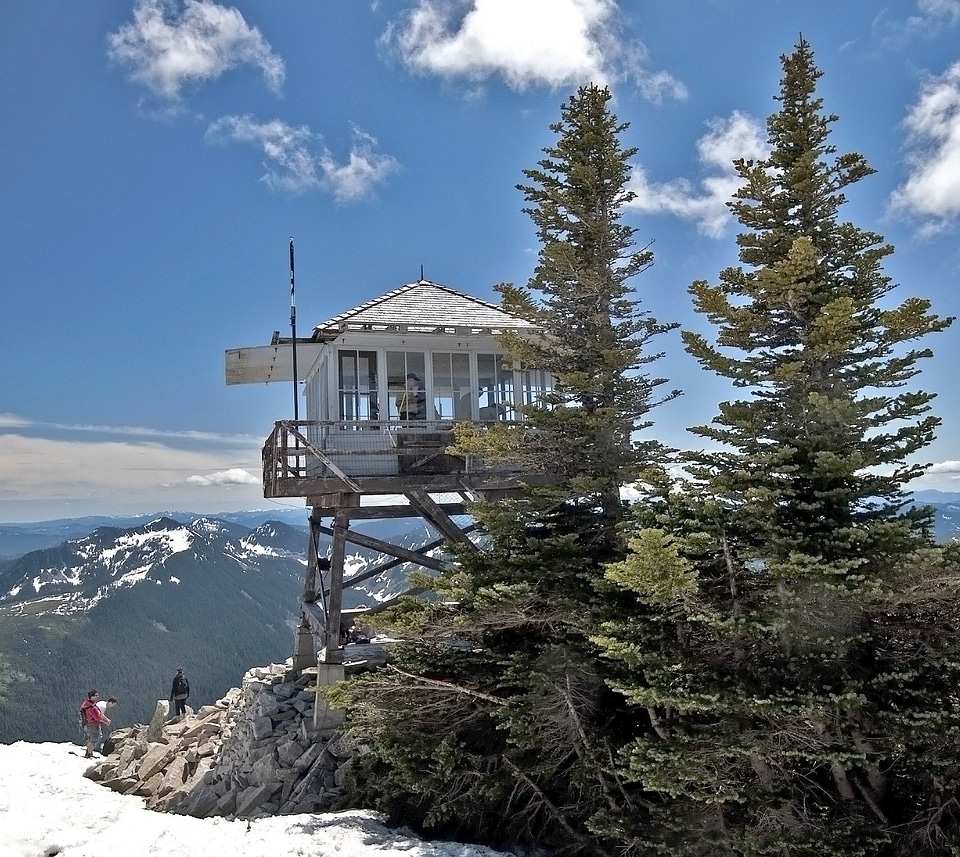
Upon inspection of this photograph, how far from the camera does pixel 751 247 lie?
10836 mm

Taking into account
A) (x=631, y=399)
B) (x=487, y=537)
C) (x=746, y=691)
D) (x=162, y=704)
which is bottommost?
(x=162, y=704)

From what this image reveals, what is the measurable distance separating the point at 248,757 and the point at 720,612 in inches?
440

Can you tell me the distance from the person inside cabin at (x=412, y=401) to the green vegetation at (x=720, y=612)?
4.88 m

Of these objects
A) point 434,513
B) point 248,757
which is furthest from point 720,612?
point 248,757

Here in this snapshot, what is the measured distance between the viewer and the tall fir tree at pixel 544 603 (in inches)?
418

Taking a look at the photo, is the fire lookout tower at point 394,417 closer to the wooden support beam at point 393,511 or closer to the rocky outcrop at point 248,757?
the wooden support beam at point 393,511

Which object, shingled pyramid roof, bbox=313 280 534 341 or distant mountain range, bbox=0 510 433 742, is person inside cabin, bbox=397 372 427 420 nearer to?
shingled pyramid roof, bbox=313 280 534 341

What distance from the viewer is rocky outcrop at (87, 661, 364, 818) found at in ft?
46.0

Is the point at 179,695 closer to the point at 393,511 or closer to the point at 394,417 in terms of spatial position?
the point at 393,511

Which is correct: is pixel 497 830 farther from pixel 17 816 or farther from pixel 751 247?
pixel 751 247

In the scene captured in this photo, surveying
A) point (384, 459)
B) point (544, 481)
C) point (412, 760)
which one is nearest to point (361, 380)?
point (384, 459)

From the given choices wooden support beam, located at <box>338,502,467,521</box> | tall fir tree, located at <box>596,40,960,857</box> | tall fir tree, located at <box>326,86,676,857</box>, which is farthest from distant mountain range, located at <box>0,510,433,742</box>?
tall fir tree, located at <box>596,40,960,857</box>

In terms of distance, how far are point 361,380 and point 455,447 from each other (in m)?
5.21

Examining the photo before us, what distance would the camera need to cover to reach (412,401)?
688 inches
